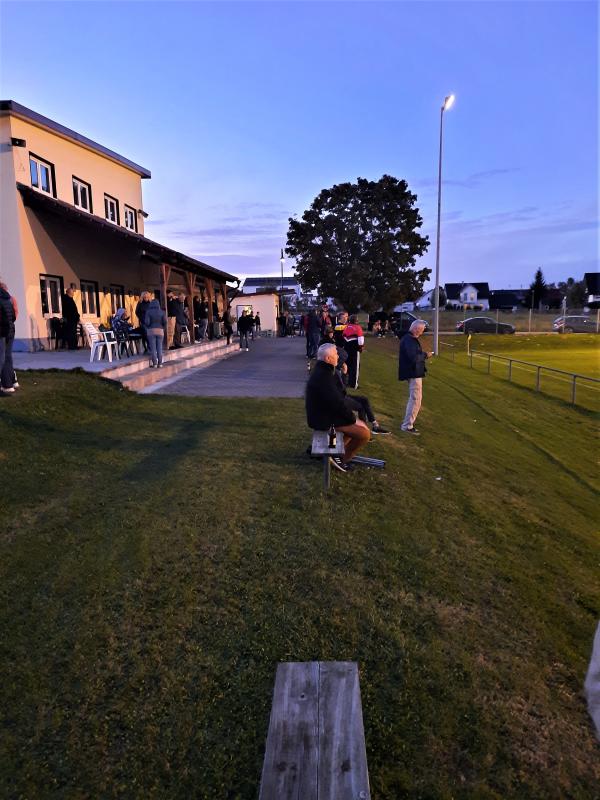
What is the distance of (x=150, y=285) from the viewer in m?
24.3

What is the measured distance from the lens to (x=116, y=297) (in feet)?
69.7

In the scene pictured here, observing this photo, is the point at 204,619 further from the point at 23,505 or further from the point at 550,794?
the point at 23,505

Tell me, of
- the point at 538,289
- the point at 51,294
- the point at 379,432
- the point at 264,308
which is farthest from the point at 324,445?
the point at 538,289

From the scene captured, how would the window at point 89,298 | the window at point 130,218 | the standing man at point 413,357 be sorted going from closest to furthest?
the standing man at point 413,357 < the window at point 89,298 < the window at point 130,218

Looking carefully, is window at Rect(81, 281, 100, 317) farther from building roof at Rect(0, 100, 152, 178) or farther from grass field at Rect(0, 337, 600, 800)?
grass field at Rect(0, 337, 600, 800)

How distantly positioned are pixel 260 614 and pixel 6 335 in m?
6.44

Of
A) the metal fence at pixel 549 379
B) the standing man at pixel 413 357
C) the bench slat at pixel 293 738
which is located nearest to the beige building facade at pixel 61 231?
the standing man at pixel 413 357

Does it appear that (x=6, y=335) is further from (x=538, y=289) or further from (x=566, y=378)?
(x=538, y=289)

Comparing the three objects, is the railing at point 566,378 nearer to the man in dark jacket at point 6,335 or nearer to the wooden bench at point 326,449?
the wooden bench at point 326,449

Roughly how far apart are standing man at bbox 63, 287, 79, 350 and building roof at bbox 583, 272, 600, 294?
286 ft

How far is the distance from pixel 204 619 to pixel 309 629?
0.71 m

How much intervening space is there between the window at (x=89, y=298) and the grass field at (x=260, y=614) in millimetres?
11538

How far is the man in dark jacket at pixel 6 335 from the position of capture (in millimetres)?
8320

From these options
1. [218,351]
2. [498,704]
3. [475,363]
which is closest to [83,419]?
[498,704]
